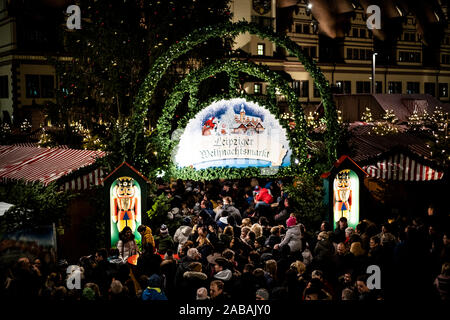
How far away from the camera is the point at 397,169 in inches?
543

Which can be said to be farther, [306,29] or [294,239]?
[306,29]

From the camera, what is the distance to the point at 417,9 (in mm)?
3135

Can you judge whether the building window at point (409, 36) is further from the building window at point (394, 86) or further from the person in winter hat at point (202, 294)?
the person in winter hat at point (202, 294)

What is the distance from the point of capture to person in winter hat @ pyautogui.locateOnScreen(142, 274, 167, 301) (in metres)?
6.87

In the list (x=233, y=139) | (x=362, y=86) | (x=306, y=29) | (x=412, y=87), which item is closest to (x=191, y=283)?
(x=233, y=139)

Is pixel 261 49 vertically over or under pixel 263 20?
under

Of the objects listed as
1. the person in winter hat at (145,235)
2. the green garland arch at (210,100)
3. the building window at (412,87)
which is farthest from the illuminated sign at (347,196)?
the building window at (412,87)

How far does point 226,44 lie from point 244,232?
49.4 ft

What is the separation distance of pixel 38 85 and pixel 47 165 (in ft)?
95.3

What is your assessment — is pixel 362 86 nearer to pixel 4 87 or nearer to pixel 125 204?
pixel 4 87

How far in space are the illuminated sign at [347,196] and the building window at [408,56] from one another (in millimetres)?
48975

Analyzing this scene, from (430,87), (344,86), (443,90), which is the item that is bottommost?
(344,86)

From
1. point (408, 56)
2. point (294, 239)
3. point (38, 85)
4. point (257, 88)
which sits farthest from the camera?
point (408, 56)

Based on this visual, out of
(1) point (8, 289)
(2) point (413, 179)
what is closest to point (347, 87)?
(2) point (413, 179)
